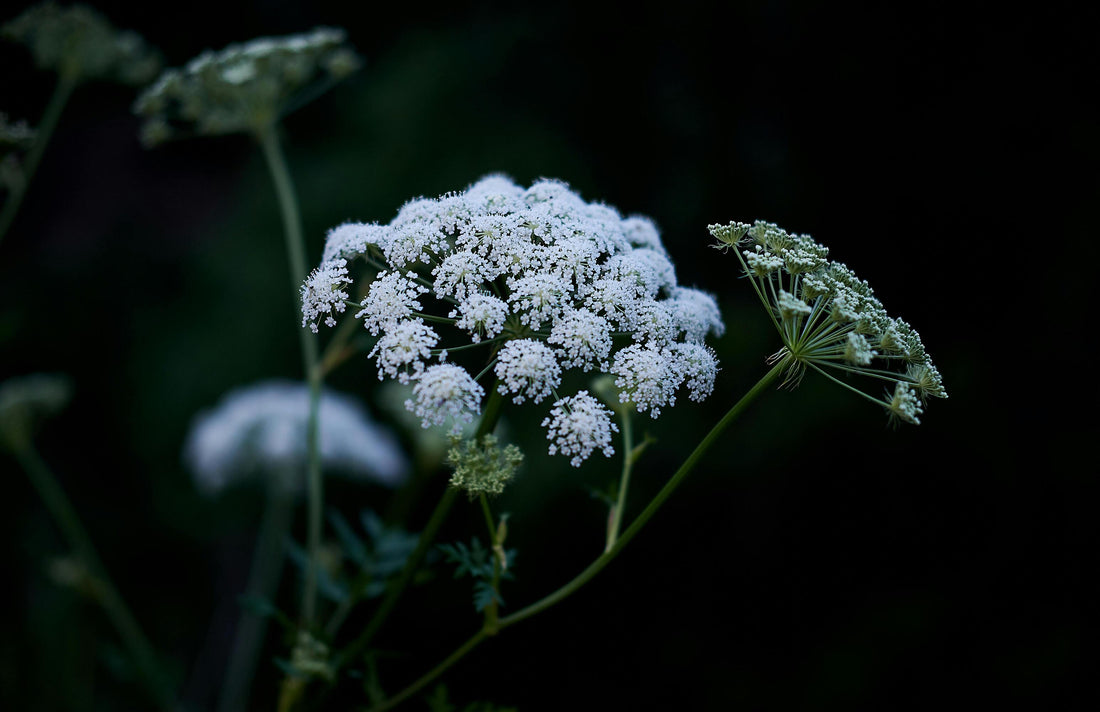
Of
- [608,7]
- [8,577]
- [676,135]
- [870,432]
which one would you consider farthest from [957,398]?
[8,577]

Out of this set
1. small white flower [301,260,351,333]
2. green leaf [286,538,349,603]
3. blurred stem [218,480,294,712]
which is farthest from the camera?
blurred stem [218,480,294,712]

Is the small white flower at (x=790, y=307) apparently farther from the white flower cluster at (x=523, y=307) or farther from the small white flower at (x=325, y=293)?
the small white flower at (x=325, y=293)

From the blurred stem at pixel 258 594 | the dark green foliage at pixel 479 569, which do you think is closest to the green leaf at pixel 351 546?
the blurred stem at pixel 258 594

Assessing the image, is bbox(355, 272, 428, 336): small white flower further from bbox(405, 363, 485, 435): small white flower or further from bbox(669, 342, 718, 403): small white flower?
bbox(669, 342, 718, 403): small white flower

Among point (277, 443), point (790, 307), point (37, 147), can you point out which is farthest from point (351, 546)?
point (37, 147)

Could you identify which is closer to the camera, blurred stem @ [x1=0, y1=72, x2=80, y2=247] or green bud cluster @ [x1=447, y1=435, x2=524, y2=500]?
green bud cluster @ [x1=447, y1=435, x2=524, y2=500]

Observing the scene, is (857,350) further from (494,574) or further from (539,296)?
(494,574)

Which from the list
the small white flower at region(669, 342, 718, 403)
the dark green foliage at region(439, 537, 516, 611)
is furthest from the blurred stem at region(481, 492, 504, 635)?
the small white flower at region(669, 342, 718, 403)
